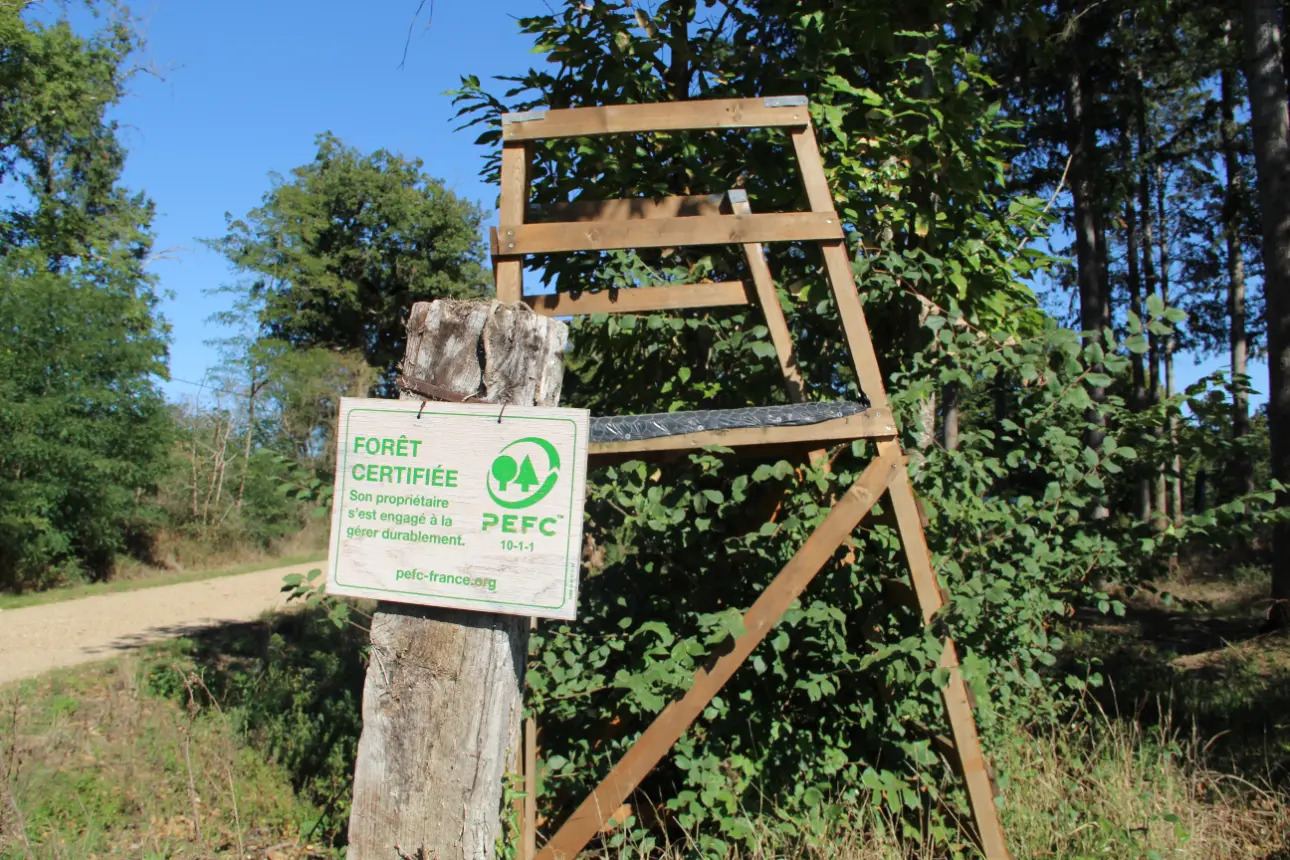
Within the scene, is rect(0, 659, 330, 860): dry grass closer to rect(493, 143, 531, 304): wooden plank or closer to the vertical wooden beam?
rect(493, 143, 531, 304): wooden plank

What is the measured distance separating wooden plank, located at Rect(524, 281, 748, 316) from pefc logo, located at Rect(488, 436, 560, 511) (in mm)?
1973

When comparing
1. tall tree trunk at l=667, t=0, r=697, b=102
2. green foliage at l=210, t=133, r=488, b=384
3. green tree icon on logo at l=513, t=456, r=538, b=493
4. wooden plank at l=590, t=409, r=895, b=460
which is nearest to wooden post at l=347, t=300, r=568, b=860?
green tree icon on logo at l=513, t=456, r=538, b=493

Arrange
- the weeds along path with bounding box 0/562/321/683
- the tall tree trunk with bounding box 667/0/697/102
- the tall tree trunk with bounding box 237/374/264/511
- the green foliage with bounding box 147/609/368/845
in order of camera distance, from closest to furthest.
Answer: the tall tree trunk with bounding box 667/0/697/102, the green foliage with bounding box 147/609/368/845, the weeds along path with bounding box 0/562/321/683, the tall tree trunk with bounding box 237/374/264/511

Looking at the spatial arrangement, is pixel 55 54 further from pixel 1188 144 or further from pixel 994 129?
pixel 1188 144

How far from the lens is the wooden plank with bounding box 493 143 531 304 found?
145 inches

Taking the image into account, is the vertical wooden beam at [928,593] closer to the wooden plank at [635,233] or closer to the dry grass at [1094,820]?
the dry grass at [1094,820]

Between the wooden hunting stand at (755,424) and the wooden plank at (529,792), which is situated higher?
the wooden hunting stand at (755,424)

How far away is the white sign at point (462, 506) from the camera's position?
214 centimetres

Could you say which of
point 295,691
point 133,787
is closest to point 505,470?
point 133,787

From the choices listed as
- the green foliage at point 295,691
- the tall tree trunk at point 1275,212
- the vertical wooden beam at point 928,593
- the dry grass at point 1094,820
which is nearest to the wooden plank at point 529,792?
the dry grass at point 1094,820

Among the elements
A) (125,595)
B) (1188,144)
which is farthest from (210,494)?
(1188,144)

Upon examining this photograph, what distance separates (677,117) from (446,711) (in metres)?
2.31

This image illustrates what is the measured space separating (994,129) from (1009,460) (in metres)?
1.61

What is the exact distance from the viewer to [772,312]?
393 centimetres
